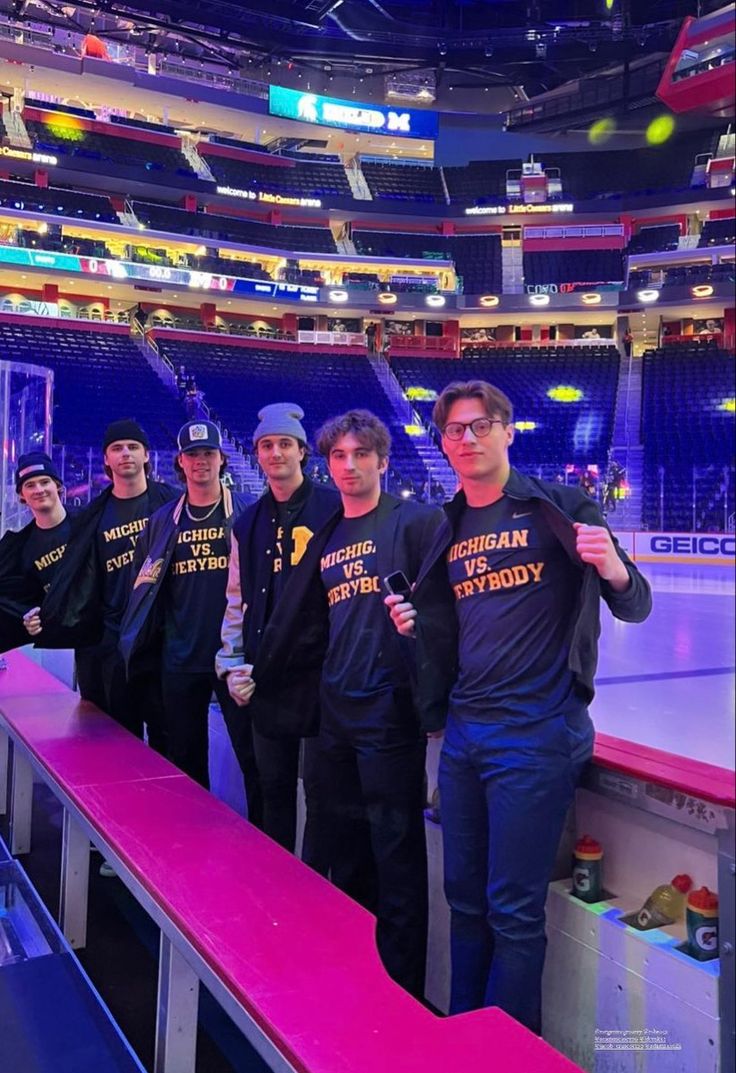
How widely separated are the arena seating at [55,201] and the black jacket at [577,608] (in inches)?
931

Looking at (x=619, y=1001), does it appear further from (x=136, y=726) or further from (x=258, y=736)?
(x=136, y=726)

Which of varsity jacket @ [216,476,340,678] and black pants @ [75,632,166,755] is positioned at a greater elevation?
varsity jacket @ [216,476,340,678]

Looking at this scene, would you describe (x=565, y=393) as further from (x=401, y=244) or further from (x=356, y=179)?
(x=356, y=179)

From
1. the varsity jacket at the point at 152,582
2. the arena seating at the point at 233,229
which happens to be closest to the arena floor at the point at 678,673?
the varsity jacket at the point at 152,582

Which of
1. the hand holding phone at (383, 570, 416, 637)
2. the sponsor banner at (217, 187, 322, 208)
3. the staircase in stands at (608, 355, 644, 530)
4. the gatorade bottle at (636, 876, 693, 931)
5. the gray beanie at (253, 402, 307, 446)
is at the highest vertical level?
the sponsor banner at (217, 187, 322, 208)

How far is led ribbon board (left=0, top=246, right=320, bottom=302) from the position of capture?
2128 cm

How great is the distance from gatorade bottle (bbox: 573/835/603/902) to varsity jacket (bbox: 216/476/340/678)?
1101 mm

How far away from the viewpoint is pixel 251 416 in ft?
67.3

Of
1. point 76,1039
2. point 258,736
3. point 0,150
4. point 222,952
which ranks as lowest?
point 76,1039

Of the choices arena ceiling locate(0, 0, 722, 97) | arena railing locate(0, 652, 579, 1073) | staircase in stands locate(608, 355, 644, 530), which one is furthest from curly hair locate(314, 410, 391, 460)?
arena ceiling locate(0, 0, 722, 97)

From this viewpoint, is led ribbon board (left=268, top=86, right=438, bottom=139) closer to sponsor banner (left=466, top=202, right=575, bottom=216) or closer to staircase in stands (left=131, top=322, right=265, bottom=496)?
sponsor banner (left=466, top=202, right=575, bottom=216)

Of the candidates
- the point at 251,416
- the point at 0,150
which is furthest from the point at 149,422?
the point at 0,150

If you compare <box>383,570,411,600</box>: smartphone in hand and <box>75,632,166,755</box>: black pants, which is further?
<box>75,632,166,755</box>: black pants

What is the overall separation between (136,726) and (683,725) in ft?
7.21
